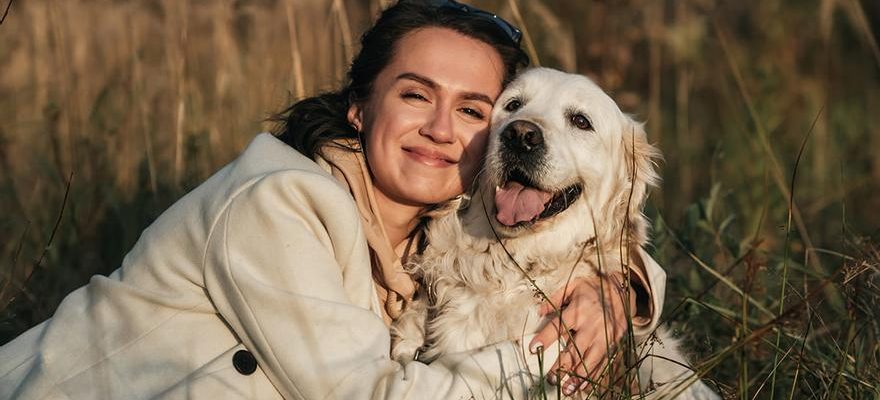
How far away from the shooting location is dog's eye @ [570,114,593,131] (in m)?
3.29

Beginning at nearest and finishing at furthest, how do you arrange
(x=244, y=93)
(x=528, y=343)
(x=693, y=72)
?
(x=528, y=343) → (x=244, y=93) → (x=693, y=72)

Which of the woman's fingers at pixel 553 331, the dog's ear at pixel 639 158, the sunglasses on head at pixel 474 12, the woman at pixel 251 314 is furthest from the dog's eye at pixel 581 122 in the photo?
the woman's fingers at pixel 553 331

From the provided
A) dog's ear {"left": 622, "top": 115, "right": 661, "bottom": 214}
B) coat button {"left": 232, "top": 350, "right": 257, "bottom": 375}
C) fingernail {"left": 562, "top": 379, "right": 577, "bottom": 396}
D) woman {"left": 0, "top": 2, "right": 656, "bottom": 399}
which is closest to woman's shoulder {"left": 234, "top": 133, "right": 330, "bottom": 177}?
woman {"left": 0, "top": 2, "right": 656, "bottom": 399}

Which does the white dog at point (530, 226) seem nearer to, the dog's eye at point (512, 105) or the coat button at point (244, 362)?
the dog's eye at point (512, 105)

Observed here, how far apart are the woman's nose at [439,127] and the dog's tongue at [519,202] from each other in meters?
0.24

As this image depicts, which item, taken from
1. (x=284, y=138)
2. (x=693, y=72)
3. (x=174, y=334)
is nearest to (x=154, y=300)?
(x=174, y=334)

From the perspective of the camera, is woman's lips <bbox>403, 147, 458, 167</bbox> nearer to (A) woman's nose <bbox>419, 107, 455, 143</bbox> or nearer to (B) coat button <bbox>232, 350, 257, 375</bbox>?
(A) woman's nose <bbox>419, 107, 455, 143</bbox>

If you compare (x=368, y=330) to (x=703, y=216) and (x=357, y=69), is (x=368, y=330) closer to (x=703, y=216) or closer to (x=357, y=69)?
(x=357, y=69)

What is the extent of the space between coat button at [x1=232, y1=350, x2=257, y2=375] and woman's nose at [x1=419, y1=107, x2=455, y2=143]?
87cm

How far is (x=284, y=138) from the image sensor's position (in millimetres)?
3307

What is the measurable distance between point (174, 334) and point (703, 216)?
7.43 ft

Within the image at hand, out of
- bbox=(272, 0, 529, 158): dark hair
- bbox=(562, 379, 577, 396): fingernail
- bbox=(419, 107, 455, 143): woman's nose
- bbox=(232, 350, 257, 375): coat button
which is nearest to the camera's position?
bbox=(232, 350, 257, 375): coat button

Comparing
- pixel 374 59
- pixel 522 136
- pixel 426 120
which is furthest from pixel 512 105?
pixel 374 59

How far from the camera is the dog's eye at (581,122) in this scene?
10.8 ft
